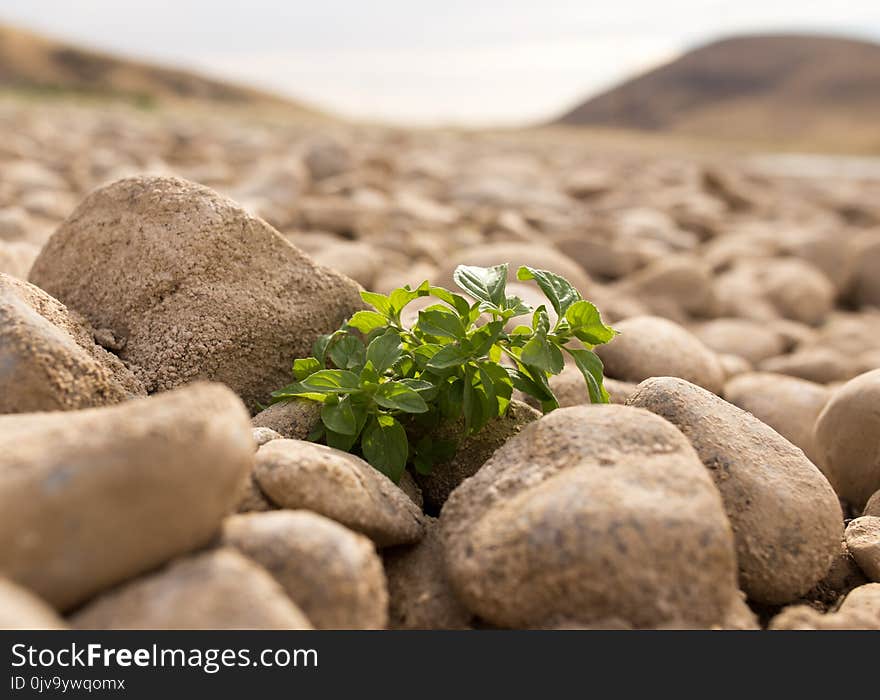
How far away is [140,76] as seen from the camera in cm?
5959

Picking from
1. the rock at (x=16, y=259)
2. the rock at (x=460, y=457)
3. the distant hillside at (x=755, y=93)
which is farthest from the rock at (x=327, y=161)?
the distant hillside at (x=755, y=93)

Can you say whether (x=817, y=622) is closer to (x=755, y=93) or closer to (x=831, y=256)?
(x=831, y=256)

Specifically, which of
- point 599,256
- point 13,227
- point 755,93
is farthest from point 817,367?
point 755,93

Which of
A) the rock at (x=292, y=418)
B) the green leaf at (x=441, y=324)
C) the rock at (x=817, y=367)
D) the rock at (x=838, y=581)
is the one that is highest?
the green leaf at (x=441, y=324)

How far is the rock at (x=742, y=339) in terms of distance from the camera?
489cm

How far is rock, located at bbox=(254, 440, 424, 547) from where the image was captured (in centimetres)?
196

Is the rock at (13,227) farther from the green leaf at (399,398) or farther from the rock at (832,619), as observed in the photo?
the rock at (832,619)

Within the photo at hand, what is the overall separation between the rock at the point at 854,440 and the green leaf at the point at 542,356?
Answer: 1.25 meters

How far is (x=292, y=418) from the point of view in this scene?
2.47 m

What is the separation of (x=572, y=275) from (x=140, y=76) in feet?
198

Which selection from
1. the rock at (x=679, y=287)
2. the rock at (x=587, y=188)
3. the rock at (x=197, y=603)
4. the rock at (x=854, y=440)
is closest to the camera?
the rock at (x=197, y=603)

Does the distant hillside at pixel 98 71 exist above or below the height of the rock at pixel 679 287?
below

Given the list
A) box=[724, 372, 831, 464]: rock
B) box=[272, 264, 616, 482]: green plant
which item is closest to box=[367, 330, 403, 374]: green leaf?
box=[272, 264, 616, 482]: green plant

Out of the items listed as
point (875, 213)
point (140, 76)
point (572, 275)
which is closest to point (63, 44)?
point (140, 76)
